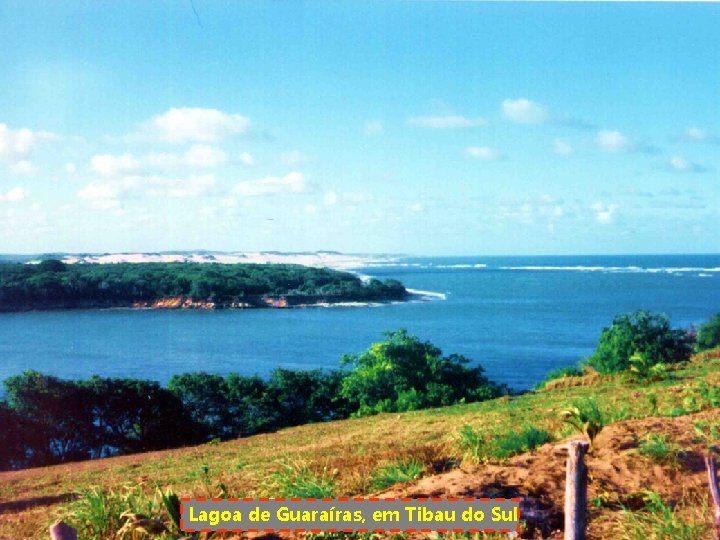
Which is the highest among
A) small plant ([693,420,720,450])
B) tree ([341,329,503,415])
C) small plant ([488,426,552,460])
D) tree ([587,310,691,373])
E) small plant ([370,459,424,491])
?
small plant ([693,420,720,450])


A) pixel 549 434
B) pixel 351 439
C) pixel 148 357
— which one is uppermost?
pixel 549 434

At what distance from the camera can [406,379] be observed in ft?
90.2

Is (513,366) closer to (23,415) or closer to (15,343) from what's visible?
(23,415)

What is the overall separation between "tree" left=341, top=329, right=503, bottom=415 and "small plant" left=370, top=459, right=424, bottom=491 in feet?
60.0

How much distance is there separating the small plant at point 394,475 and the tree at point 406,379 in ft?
60.0

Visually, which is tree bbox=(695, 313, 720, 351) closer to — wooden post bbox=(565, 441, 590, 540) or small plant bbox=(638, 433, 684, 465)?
small plant bbox=(638, 433, 684, 465)

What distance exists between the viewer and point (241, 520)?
18.1 feet

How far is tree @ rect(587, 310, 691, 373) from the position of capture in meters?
27.2

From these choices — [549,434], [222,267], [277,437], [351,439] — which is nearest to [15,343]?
[222,267]

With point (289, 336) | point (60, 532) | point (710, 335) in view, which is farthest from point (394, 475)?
point (289, 336)

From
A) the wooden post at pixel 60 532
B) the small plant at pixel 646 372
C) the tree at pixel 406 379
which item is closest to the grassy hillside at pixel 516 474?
the wooden post at pixel 60 532

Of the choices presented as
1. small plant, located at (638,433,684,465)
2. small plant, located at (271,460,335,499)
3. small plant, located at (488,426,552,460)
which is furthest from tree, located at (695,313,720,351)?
small plant, located at (271,460,335,499)

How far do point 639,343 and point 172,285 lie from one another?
168ft

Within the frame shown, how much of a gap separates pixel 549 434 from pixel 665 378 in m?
11.6
